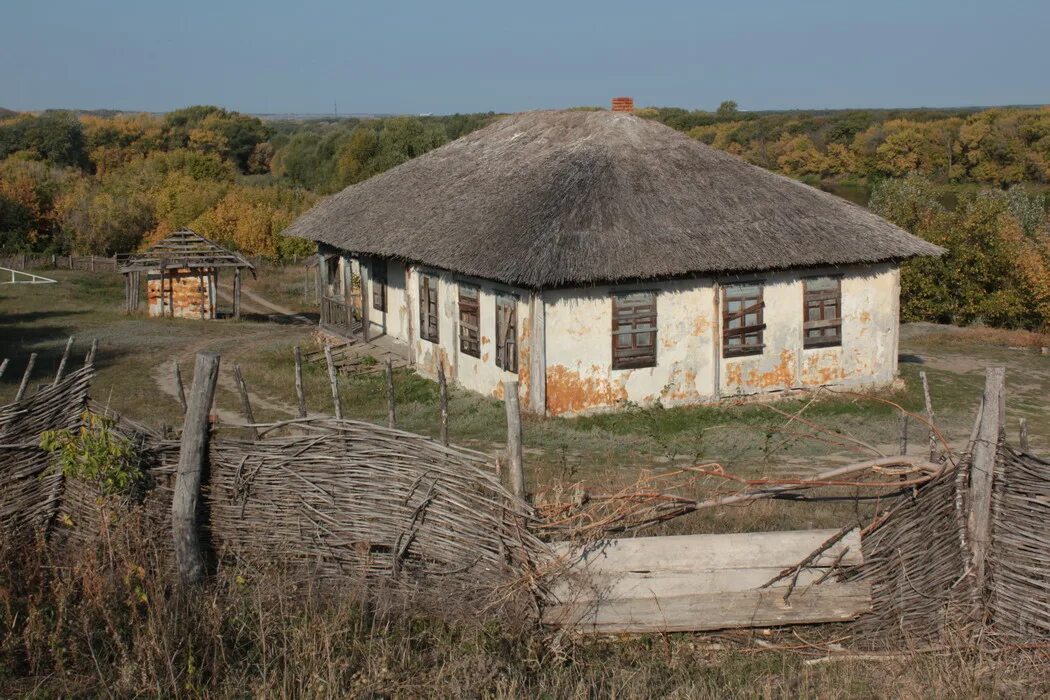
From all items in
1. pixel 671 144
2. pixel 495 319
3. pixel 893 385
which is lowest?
pixel 893 385

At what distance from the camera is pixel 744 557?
20.3 ft

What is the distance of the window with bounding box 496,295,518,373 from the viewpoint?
54.3 ft

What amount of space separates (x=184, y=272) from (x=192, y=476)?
81.5ft

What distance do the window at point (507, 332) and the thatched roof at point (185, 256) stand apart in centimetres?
1431

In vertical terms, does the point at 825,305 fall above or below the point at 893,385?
above

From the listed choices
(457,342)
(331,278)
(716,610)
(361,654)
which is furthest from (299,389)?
(331,278)

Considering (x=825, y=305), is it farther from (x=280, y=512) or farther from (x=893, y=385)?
(x=280, y=512)

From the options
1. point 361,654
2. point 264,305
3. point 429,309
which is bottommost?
point 264,305

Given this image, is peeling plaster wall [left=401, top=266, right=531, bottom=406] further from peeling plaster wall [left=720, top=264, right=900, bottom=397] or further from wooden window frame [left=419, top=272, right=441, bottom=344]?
peeling plaster wall [left=720, top=264, right=900, bottom=397]

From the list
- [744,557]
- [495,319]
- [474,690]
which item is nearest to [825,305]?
[495,319]

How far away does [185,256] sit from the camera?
29750 millimetres

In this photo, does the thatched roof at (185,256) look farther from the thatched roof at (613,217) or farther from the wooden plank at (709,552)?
the wooden plank at (709,552)

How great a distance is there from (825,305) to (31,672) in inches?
574

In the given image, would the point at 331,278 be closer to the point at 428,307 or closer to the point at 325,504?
the point at 428,307
